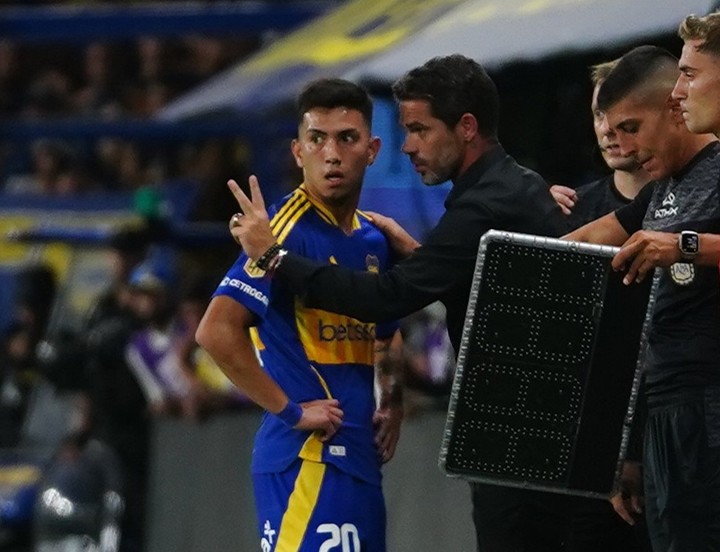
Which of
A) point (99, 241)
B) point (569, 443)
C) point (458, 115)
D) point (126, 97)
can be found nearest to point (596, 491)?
point (569, 443)

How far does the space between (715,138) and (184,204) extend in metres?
11.2

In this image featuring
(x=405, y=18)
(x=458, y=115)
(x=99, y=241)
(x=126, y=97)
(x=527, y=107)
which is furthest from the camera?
(x=126, y=97)

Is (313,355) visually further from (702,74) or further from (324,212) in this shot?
(702,74)

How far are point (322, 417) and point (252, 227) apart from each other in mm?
646

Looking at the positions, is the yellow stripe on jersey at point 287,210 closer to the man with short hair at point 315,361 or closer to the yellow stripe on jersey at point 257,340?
the man with short hair at point 315,361

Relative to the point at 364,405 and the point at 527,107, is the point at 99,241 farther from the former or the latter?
the point at 364,405

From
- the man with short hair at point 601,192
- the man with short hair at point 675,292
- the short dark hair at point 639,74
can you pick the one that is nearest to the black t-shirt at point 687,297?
the man with short hair at point 675,292

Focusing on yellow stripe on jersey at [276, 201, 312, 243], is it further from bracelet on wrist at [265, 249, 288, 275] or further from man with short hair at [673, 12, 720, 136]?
man with short hair at [673, 12, 720, 136]

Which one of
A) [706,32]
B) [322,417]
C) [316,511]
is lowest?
[316,511]

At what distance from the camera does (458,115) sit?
693 cm

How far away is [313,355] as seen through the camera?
23.2ft

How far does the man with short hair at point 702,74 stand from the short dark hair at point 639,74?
1.13 ft

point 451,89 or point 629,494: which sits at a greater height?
point 451,89

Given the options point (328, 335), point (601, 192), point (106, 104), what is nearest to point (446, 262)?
point (328, 335)
